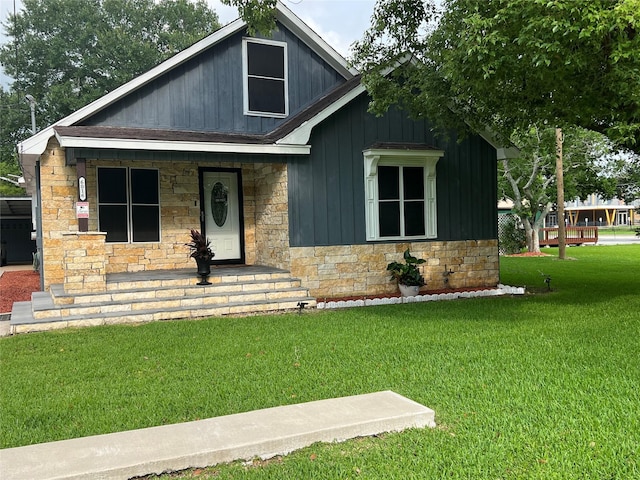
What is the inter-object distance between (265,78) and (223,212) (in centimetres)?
306

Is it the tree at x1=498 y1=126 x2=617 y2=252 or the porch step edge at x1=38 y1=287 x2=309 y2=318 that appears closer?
the porch step edge at x1=38 y1=287 x2=309 y2=318

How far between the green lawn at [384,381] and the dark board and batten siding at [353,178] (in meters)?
2.23

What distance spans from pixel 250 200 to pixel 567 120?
6.60m

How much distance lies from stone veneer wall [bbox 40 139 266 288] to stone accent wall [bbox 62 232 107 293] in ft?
3.83

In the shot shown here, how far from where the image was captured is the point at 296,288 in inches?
405

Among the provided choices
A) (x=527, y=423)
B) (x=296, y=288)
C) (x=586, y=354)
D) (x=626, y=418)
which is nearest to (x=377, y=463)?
(x=527, y=423)

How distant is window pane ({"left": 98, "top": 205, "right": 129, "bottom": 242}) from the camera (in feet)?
35.8

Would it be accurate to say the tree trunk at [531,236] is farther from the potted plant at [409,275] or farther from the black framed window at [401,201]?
the potted plant at [409,275]

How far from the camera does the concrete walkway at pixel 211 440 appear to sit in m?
3.32

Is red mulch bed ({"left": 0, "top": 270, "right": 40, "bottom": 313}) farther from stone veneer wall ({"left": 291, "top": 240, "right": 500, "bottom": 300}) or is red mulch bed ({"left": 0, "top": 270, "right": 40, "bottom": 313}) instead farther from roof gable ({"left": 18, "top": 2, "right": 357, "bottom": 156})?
stone veneer wall ({"left": 291, "top": 240, "right": 500, "bottom": 300})

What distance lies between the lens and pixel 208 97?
11.3 metres

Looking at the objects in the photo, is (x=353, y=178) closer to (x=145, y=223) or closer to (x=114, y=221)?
(x=145, y=223)

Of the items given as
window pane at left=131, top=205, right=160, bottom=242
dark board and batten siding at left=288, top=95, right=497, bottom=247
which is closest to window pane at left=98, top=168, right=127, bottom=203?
window pane at left=131, top=205, right=160, bottom=242

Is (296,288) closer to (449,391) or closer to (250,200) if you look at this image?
(250,200)
